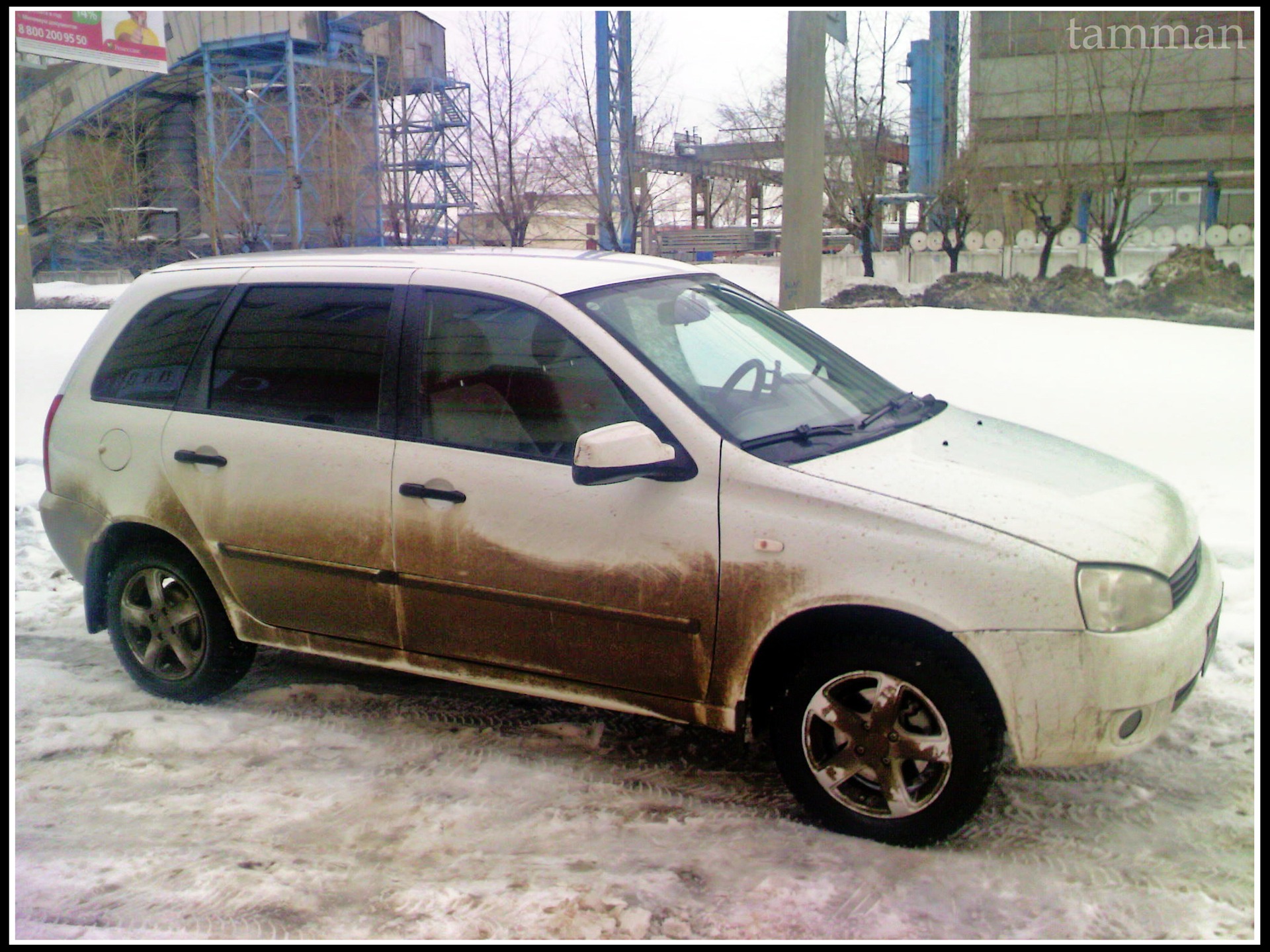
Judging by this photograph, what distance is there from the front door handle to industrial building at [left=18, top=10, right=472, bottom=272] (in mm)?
14771

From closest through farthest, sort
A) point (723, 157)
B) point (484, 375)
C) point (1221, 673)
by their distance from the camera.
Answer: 1. point (484, 375)
2. point (1221, 673)
3. point (723, 157)

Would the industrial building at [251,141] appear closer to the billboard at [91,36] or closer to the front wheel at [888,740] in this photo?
the billboard at [91,36]

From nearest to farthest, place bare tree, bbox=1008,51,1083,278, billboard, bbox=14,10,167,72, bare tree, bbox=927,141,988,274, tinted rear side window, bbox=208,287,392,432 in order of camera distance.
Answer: tinted rear side window, bbox=208,287,392,432 < billboard, bbox=14,10,167,72 < bare tree, bbox=1008,51,1083,278 < bare tree, bbox=927,141,988,274

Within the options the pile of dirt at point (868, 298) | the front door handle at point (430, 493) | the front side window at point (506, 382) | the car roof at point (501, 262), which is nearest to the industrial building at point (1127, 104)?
the pile of dirt at point (868, 298)

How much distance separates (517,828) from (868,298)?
61.9 feet

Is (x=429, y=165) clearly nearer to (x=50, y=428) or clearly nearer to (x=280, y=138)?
(x=280, y=138)

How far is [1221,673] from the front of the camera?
4496mm

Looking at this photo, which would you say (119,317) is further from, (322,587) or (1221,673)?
(1221,673)

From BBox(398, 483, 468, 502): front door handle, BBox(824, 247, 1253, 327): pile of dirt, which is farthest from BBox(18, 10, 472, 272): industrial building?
BBox(398, 483, 468, 502): front door handle

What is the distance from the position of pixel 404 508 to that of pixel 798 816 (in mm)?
1635

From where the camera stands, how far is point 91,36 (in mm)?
13203

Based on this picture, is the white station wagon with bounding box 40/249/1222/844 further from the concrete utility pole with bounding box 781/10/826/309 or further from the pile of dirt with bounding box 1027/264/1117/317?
the pile of dirt with bounding box 1027/264/1117/317

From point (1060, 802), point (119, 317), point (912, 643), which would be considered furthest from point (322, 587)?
point (1060, 802)

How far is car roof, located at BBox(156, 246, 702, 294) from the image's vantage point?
13.0ft
